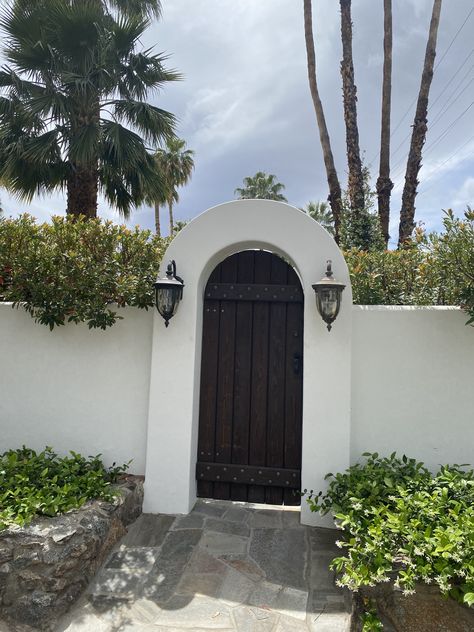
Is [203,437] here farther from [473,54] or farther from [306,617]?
[473,54]

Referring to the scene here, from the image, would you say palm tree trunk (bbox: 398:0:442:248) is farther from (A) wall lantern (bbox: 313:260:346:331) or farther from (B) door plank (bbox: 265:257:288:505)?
(A) wall lantern (bbox: 313:260:346:331)

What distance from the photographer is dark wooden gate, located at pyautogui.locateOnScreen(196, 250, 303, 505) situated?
3.79 meters

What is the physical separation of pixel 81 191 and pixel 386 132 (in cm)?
720

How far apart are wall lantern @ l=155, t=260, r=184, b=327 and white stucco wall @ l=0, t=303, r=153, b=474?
0.31 m

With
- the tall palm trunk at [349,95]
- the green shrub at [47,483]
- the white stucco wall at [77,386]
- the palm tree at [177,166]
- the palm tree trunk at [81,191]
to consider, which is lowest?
the green shrub at [47,483]

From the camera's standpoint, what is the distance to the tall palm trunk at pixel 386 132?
916cm

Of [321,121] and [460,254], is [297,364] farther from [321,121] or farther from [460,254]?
[321,121]

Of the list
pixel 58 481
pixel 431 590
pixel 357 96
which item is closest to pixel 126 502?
pixel 58 481

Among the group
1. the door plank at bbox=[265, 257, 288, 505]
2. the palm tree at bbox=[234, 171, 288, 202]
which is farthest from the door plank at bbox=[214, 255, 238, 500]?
the palm tree at bbox=[234, 171, 288, 202]

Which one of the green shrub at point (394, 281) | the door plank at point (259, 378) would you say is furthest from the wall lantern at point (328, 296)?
the green shrub at point (394, 281)

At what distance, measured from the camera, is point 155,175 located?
7.18 metres

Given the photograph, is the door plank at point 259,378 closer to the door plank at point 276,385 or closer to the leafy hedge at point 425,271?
the door plank at point 276,385

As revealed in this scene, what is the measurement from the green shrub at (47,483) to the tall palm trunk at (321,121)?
794 cm

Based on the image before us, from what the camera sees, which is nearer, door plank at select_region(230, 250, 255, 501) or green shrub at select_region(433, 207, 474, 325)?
green shrub at select_region(433, 207, 474, 325)
